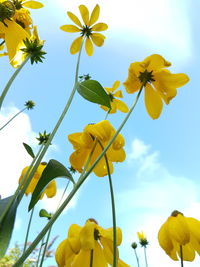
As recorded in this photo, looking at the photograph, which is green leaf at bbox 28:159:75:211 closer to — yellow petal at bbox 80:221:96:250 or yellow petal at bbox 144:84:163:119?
yellow petal at bbox 80:221:96:250

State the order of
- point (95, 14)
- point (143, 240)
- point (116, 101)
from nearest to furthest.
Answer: point (116, 101) < point (95, 14) < point (143, 240)

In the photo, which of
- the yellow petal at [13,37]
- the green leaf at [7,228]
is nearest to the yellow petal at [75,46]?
the yellow petal at [13,37]

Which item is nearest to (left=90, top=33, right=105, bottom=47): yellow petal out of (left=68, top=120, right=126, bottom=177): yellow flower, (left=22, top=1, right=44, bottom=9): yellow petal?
(left=22, top=1, right=44, bottom=9): yellow petal

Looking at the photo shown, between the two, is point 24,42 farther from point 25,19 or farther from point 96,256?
point 96,256

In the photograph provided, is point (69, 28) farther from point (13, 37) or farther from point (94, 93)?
point (94, 93)

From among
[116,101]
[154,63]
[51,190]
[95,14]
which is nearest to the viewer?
[154,63]

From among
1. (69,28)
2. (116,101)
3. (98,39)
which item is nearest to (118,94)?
(116,101)

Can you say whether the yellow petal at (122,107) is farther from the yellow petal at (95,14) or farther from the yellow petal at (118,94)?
the yellow petal at (95,14)
